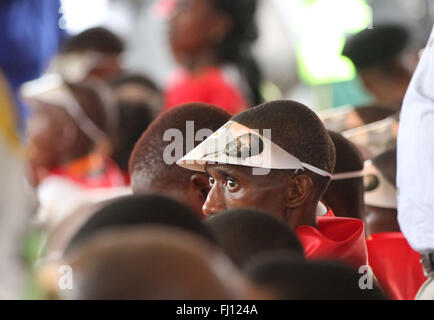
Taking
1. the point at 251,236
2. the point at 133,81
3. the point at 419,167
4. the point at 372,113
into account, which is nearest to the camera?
the point at 251,236

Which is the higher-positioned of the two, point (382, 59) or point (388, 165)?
point (382, 59)

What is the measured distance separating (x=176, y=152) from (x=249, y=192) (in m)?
0.34

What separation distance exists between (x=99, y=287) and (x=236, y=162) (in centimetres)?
100

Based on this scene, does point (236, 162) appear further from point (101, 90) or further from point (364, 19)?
point (364, 19)

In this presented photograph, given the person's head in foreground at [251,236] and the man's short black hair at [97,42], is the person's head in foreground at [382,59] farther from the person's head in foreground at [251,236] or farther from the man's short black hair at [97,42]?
the person's head in foreground at [251,236]

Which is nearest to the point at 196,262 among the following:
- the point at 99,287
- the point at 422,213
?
the point at 99,287

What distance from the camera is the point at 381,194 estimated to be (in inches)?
113

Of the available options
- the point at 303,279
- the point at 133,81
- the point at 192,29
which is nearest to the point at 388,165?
the point at 303,279

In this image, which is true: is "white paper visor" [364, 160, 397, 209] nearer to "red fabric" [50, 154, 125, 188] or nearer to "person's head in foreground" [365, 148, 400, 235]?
"person's head in foreground" [365, 148, 400, 235]

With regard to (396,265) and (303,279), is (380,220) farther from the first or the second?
(303,279)

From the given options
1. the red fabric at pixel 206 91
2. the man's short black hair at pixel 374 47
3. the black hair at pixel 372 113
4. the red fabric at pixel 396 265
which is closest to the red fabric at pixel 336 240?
the red fabric at pixel 396 265

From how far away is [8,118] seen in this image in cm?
154

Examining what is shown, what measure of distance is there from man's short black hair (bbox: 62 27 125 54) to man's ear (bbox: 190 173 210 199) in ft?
10.7

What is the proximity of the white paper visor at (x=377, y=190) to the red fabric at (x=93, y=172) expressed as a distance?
1.63 m
